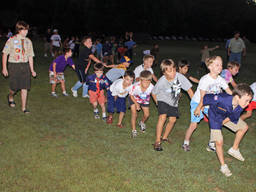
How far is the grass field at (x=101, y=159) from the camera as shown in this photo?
191 inches

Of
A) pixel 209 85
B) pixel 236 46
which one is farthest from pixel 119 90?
pixel 236 46

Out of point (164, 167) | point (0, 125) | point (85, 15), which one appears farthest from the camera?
point (85, 15)

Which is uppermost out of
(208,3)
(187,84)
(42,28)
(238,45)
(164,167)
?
(208,3)

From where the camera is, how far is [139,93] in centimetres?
694

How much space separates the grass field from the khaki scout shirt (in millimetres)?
1520

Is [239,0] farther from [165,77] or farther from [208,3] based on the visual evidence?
[165,77]

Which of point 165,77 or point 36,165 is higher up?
point 165,77

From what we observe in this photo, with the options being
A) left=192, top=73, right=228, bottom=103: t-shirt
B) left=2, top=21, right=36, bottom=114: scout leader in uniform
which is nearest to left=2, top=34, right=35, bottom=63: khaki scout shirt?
left=2, top=21, right=36, bottom=114: scout leader in uniform

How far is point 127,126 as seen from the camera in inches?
309

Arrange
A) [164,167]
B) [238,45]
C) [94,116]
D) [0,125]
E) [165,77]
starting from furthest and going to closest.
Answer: [238,45] < [94,116] < [0,125] < [165,77] < [164,167]

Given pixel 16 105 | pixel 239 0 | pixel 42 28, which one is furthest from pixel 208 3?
pixel 16 105

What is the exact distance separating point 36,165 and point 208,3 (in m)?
79.9

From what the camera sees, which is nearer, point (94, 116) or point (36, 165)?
point (36, 165)

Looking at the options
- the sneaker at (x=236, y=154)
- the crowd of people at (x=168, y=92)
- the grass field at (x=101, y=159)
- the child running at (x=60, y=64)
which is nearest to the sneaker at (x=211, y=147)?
the crowd of people at (x=168, y=92)
